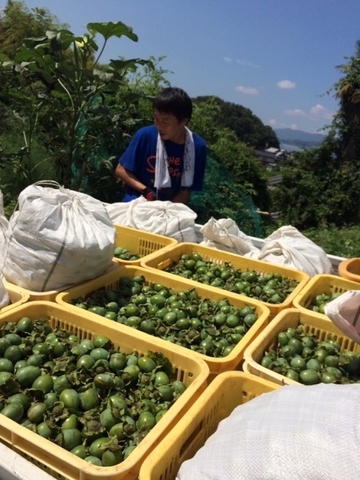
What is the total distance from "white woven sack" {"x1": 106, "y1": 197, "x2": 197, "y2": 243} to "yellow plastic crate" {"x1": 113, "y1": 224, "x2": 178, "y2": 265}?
0.25ft

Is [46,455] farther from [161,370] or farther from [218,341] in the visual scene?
[218,341]

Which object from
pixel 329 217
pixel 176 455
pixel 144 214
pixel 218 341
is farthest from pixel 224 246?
pixel 329 217

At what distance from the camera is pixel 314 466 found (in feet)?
2.96

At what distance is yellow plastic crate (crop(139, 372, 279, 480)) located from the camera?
115 cm

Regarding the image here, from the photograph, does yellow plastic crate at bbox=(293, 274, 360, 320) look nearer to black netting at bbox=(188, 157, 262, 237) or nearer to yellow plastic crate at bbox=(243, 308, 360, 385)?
A: yellow plastic crate at bbox=(243, 308, 360, 385)

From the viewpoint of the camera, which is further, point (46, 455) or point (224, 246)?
point (224, 246)

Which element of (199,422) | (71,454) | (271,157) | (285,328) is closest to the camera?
(71,454)

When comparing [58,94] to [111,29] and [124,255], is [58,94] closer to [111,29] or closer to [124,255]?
[111,29]

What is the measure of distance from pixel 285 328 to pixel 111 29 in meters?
3.09

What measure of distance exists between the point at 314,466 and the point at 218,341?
101 centimetres

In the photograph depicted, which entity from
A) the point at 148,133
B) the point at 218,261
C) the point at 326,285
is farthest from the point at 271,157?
the point at 326,285

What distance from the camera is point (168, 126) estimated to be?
3.32m

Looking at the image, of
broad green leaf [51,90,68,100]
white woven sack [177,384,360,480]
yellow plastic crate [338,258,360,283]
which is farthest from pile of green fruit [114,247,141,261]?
broad green leaf [51,90,68,100]

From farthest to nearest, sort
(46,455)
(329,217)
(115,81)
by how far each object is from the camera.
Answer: (329,217), (115,81), (46,455)
